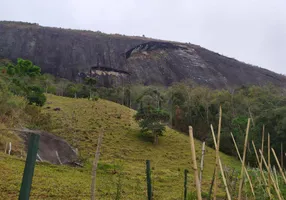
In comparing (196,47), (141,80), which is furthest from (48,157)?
(196,47)

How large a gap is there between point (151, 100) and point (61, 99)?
7.46 metres

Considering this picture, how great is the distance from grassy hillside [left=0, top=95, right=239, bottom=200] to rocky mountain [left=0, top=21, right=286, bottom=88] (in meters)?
21.5

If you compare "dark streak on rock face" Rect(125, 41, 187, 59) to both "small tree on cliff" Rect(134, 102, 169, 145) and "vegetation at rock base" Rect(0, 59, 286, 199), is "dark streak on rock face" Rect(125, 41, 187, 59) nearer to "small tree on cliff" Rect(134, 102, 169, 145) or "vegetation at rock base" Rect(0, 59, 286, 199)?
"vegetation at rock base" Rect(0, 59, 286, 199)

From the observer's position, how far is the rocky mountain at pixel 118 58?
156ft

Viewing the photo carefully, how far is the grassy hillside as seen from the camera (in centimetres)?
706

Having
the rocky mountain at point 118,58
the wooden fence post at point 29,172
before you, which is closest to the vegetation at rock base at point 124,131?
the wooden fence post at point 29,172

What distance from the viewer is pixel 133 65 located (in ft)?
163

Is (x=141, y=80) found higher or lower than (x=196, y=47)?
lower

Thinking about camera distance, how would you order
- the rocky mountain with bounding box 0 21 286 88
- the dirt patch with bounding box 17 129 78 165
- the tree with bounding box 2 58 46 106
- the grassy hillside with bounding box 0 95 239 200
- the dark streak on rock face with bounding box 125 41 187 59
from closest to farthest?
1. the grassy hillside with bounding box 0 95 239 200
2. the dirt patch with bounding box 17 129 78 165
3. the tree with bounding box 2 58 46 106
4. the rocky mountain with bounding box 0 21 286 88
5. the dark streak on rock face with bounding box 125 41 187 59

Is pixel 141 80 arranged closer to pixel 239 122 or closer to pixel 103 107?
pixel 103 107

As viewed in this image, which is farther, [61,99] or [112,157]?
[61,99]

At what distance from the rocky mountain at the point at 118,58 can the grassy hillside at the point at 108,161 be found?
21545 mm

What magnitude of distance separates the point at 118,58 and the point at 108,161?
37560mm

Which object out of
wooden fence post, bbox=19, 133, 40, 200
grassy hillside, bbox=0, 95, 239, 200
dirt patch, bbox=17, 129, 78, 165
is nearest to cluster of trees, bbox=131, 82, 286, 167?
grassy hillside, bbox=0, 95, 239, 200
